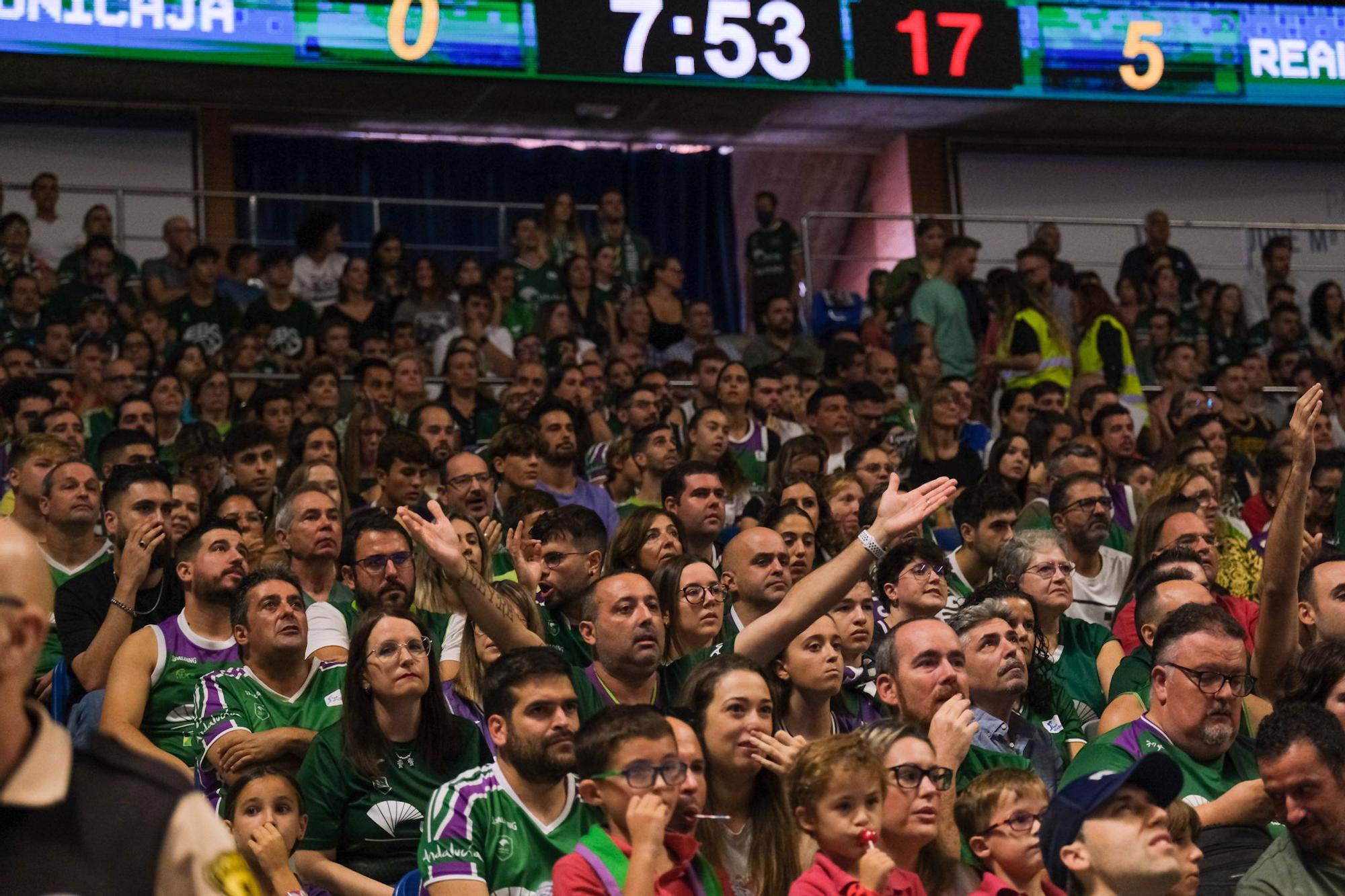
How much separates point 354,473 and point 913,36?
15.0ft

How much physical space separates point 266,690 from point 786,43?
6.27m

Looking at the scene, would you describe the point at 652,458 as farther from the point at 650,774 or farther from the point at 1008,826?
the point at 650,774

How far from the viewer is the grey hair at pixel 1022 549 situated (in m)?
6.09

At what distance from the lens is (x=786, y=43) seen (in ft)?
33.9

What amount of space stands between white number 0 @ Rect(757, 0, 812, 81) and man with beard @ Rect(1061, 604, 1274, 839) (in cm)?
618

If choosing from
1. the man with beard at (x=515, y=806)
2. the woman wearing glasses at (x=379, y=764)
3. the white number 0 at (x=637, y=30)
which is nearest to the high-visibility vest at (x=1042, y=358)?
the white number 0 at (x=637, y=30)

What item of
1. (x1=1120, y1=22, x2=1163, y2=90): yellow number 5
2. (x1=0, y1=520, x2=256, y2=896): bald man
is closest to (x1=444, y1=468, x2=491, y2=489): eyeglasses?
(x1=0, y1=520, x2=256, y2=896): bald man

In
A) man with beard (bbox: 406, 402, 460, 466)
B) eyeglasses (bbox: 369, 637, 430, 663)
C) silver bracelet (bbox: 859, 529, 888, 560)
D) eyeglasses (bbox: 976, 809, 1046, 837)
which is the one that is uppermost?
man with beard (bbox: 406, 402, 460, 466)

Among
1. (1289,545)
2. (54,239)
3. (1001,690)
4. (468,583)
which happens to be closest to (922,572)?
(1001,690)

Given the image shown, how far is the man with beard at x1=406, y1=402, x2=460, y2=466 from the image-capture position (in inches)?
322

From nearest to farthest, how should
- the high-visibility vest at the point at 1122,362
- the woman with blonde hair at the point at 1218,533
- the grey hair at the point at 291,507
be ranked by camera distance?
the grey hair at the point at 291,507, the woman with blonde hair at the point at 1218,533, the high-visibility vest at the point at 1122,362

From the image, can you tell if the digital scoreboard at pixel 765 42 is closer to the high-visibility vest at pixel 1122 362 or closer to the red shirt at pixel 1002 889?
the high-visibility vest at pixel 1122 362

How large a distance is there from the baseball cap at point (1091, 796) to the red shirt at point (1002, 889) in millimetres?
245

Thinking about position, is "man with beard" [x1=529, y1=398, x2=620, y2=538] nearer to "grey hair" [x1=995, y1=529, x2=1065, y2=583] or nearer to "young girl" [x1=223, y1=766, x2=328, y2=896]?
"grey hair" [x1=995, y1=529, x2=1065, y2=583]
